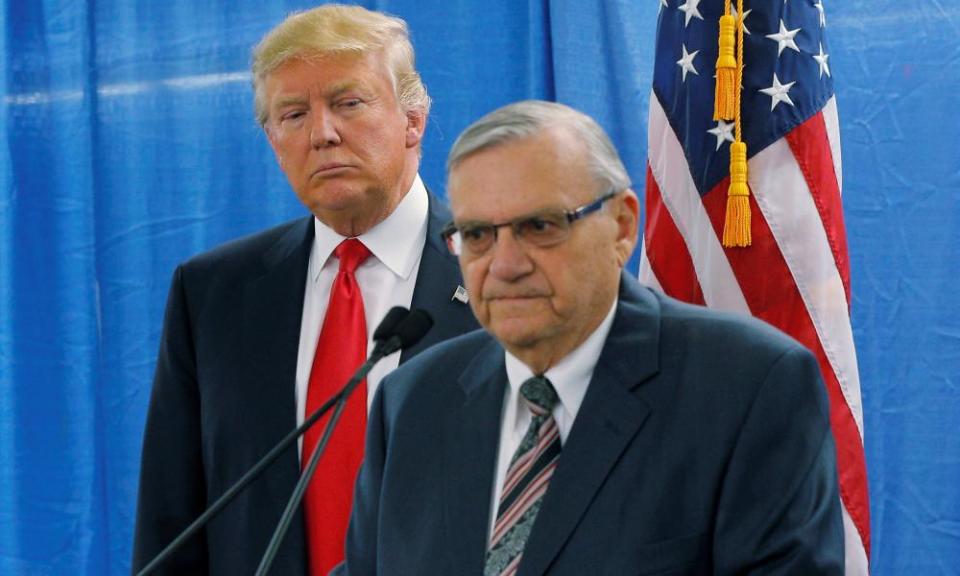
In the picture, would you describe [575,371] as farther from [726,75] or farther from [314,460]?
[726,75]

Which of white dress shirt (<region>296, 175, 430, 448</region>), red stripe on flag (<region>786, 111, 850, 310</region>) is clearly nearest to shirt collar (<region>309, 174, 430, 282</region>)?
white dress shirt (<region>296, 175, 430, 448</region>)

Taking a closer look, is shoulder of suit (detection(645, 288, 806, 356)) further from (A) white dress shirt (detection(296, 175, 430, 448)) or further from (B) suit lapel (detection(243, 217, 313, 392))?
(B) suit lapel (detection(243, 217, 313, 392))

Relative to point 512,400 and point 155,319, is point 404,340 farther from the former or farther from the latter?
point 155,319

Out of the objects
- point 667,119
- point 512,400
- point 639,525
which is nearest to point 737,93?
point 667,119

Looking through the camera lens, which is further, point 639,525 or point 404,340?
point 404,340

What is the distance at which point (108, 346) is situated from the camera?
3.43 m

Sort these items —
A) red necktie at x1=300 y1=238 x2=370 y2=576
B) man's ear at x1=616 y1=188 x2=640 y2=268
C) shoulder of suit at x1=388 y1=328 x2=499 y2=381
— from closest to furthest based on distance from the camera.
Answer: man's ear at x1=616 y1=188 x2=640 y2=268
shoulder of suit at x1=388 y1=328 x2=499 y2=381
red necktie at x1=300 y1=238 x2=370 y2=576

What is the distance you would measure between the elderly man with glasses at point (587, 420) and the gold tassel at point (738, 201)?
0.78 meters

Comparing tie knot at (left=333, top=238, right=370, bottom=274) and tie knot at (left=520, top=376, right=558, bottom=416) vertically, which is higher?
tie knot at (left=333, top=238, right=370, bottom=274)

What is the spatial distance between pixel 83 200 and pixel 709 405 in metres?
2.34

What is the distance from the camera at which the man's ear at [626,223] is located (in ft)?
5.36

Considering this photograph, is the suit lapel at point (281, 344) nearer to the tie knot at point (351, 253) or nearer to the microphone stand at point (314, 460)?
the tie knot at point (351, 253)

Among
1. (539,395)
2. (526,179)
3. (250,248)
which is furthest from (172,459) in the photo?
(526,179)

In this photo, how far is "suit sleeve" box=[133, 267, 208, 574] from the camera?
2236mm
